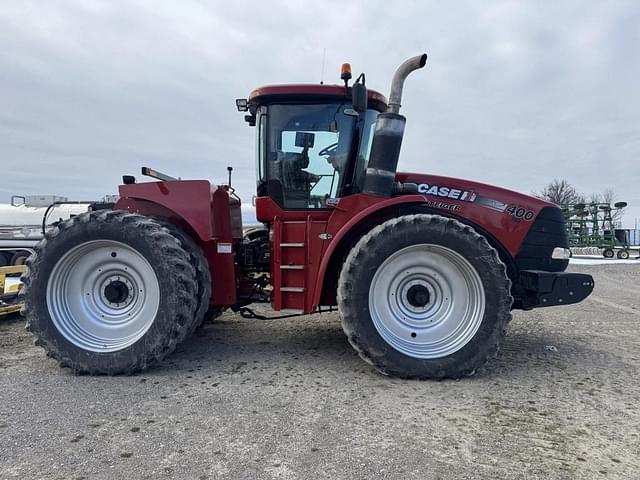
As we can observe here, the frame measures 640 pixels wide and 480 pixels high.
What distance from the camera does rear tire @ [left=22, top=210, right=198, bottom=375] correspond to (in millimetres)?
3615

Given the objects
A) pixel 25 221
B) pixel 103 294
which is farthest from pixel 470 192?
pixel 25 221

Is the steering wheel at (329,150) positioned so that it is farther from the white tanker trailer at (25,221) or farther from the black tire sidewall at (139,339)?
the white tanker trailer at (25,221)

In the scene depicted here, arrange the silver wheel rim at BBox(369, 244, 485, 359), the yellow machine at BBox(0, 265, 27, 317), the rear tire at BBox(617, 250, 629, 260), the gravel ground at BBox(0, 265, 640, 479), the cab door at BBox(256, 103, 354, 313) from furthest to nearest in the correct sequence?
the rear tire at BBox(617, 250, 629, 260) < the yellow machine at BBox(0, 265, 27, 317) < the cab door at BBox(256, 103, 354, 313) < the silver wheel rim at BBox(369, 244, 485, 359) < the gravel ground at BBox(0, 265, 640, 479)

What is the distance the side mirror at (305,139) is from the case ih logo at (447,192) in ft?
3.68

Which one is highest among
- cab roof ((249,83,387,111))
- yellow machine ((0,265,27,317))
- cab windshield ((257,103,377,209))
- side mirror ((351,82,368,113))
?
cab roof ((249,83,387,111))

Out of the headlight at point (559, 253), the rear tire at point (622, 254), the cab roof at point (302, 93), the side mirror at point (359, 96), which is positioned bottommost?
Answer: the rear tire at point (622, 254)

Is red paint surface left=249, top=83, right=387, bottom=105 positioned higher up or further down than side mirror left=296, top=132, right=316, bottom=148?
higher up

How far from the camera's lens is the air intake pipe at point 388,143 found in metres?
3.85

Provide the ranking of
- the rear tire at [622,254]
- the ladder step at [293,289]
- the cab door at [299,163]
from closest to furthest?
the ladder step at [293,289]
the cab door at [299,163]
the rear tire at [622,254]

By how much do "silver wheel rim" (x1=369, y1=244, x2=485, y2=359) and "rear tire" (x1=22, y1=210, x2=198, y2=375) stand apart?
165cm

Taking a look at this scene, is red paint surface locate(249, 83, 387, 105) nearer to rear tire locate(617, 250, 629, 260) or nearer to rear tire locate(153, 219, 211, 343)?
rear tire locate(153, 219, 211, 343)

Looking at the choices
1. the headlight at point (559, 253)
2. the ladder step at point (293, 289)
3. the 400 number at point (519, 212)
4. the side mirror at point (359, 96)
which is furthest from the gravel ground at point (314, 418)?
the side mirror at point (359, 96)

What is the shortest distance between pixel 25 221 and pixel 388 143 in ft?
34.9

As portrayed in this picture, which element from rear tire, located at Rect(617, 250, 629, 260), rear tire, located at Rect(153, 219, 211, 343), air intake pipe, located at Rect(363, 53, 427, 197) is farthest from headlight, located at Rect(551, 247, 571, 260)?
rear tire, located at Rect(617, 250, 629, 260)
